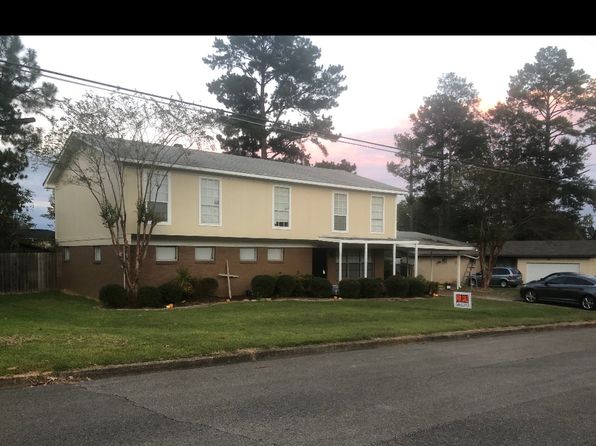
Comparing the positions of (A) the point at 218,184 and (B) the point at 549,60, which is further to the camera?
(B) the point at 549,60

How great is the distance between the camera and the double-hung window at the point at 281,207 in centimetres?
2536

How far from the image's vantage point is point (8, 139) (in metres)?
27.3

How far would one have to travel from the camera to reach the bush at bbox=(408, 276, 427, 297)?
1024 inches

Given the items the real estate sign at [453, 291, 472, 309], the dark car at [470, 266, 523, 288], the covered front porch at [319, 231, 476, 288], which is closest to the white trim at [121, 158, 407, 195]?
the covered front porch at [319, 231, 476, 288]

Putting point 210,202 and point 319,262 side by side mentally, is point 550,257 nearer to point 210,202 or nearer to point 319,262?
point 319,262

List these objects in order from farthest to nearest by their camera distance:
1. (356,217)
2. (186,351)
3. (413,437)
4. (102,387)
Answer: (356,217) → (186,351) → (102,387) → (413,437)

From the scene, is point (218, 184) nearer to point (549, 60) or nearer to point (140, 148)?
point (140, 148)

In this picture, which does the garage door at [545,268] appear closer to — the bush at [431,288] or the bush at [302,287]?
the bush at [431,288]

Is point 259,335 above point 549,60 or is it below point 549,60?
below

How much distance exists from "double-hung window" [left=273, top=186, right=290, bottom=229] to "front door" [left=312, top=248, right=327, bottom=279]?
323 cm

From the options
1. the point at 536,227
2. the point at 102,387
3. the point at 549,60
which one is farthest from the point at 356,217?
the point at 549,60

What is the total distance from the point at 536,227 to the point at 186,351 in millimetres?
51026

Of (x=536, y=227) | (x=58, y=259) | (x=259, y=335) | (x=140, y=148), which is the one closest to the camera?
(x=259, y=335)

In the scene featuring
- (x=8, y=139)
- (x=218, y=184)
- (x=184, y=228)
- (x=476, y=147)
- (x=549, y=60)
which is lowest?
(x=184, y=228)
